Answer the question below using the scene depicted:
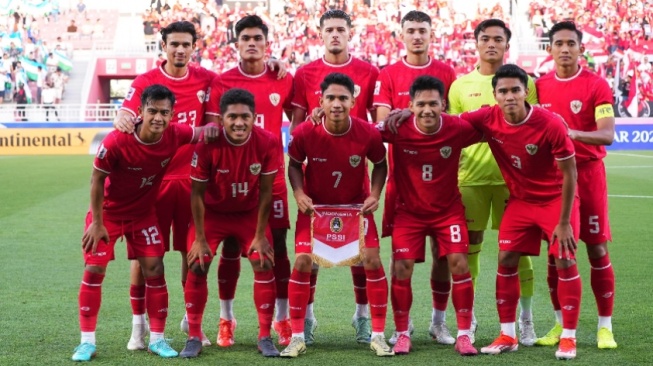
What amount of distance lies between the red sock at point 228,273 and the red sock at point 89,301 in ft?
2.92

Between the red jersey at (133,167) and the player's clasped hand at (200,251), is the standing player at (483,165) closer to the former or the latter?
the player's clasped hand at (200,251)

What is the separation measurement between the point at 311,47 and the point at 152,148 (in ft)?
88.3

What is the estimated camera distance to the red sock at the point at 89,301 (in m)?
5.82

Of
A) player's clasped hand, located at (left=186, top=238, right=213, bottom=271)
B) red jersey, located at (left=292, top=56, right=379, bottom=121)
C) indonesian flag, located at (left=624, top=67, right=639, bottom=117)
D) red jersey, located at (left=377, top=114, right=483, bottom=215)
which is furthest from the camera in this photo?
indonesian flag, located at (left=624, top=67, right=639, bottom=117)

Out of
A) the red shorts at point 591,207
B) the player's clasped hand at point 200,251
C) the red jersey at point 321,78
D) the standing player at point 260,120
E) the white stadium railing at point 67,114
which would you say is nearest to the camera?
the player's clasped hand at point 200,251

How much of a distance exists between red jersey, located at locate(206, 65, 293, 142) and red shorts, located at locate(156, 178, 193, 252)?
0.56 metres

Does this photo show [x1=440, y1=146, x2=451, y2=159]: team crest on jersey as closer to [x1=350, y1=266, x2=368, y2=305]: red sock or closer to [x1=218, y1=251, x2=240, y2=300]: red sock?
[x1=350, y1=266, x2=368, y2=305]: red sock

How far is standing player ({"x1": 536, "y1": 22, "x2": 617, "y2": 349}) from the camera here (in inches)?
241

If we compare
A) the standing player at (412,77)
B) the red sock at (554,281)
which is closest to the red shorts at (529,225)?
the red sock at (554,281)

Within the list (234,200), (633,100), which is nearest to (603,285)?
(234,200)

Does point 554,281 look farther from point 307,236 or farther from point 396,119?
point 307,236

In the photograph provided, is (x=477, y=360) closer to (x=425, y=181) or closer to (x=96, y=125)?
(x=425, y=181)

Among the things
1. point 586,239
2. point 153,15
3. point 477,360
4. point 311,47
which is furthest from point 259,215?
point 153,15

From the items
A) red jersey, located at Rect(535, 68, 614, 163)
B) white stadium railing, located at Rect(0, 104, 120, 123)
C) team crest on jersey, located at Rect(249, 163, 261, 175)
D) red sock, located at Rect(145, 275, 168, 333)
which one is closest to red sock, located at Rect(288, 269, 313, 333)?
team crest on jersey, located at Rect(249, 163, 261, 175)
